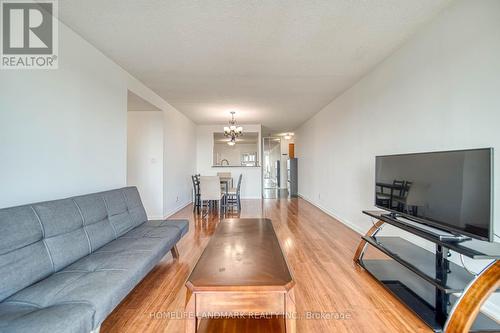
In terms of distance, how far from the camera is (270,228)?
246 cm

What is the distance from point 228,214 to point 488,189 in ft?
14.4

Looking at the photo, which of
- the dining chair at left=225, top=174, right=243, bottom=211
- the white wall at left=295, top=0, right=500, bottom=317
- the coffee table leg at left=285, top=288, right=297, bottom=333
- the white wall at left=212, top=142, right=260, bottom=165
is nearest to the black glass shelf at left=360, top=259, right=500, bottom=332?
the white wall at left=295, top=0, right=500, bottom=317

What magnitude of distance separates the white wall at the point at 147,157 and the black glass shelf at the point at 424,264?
12.8ft

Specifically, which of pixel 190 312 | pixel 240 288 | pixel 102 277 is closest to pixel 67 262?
pixel 102 277

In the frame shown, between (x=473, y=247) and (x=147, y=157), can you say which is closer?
(x=473, y=247)

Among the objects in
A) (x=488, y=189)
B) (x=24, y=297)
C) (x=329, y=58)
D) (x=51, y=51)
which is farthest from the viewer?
(x=329, y=58)

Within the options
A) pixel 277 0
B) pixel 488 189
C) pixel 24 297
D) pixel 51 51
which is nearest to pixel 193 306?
pixel 24 297

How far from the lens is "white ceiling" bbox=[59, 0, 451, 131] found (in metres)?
1.99

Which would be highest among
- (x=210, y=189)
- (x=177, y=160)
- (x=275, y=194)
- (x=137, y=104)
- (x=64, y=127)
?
(x=137, y=104)

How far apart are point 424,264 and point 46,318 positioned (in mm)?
2524

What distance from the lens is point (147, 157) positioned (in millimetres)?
4609

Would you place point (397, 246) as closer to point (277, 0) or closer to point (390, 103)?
point (390, 103)

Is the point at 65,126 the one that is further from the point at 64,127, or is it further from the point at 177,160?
the point at 177,160

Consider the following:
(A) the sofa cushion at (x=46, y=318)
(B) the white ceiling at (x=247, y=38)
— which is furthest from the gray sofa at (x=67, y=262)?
(B) the white ceiling at (x=247, y=38)
